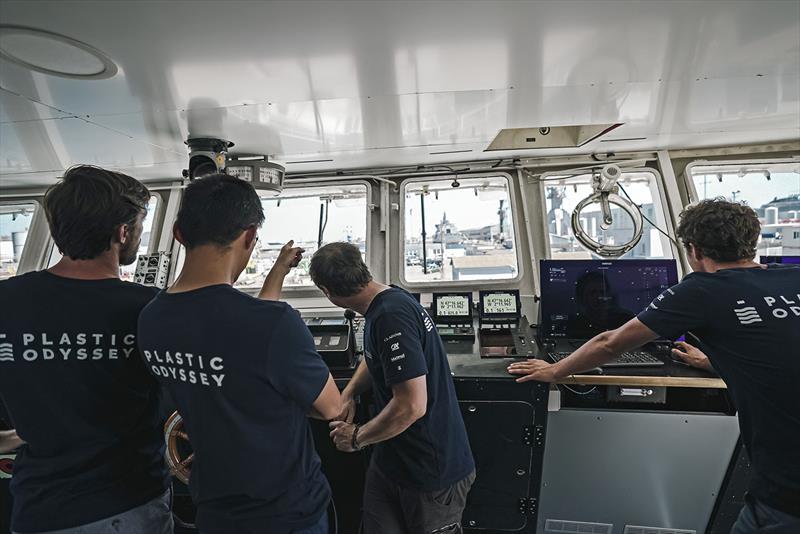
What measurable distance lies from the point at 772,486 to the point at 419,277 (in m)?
2.10

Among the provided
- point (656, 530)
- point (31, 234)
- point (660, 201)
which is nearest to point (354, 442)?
point (656, 530)

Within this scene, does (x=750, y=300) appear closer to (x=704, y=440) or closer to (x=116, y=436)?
(x=704, y=440)

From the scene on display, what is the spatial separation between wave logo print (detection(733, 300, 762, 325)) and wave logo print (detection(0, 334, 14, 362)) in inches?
71.5

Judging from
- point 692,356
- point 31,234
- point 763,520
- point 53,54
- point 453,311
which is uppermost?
point 53,54

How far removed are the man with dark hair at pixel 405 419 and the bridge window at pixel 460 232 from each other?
1.60m

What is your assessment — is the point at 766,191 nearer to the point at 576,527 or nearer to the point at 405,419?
the point at 576,527

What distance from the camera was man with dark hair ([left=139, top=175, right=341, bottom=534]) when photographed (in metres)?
0.78

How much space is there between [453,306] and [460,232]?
78 centimetres

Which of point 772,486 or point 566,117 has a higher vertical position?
point 566,117

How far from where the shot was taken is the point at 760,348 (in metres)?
1.08

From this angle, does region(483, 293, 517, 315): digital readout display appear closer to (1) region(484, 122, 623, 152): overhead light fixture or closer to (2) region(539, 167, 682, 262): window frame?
(2) region(539, 167, 682, 262): window frame

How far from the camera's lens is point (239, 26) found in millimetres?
1076

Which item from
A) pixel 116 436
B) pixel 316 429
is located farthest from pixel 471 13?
pixel 316 429

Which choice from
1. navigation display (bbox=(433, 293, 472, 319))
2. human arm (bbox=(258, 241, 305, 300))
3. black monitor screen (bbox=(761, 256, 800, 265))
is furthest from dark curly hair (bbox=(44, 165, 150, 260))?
black monitor screen (bbox=(761, 256, 800, 265))
